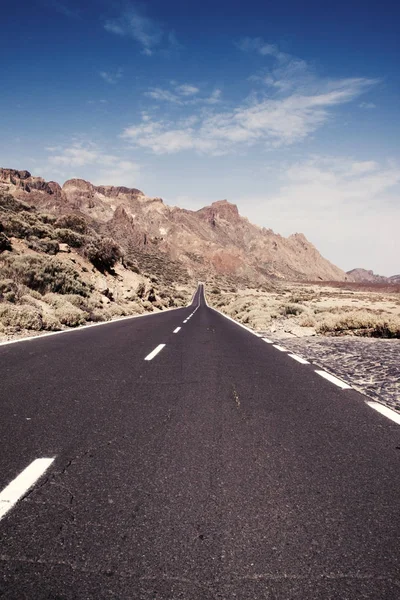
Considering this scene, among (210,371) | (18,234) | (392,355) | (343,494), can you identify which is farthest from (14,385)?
(18,234)

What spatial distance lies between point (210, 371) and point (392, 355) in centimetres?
481

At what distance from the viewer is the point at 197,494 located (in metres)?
2.69

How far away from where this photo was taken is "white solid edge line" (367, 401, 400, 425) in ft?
14.6

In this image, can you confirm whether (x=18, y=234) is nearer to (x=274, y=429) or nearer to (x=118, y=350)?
(x=118, y=350)

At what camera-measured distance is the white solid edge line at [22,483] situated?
7.97 feet

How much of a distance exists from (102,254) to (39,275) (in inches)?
532

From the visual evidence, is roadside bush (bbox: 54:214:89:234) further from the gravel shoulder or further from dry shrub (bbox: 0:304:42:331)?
the gravel shoulder

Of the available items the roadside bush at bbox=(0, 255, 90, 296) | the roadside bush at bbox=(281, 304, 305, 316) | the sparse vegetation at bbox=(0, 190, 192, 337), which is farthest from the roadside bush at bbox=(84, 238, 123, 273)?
the roadside bush at bbox=(281, 304, 305, 316)

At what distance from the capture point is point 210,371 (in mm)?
6949

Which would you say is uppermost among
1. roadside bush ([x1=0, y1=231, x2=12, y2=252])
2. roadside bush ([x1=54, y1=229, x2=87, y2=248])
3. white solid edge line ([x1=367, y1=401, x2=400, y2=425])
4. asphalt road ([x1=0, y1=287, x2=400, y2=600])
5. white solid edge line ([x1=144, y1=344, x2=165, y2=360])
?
roadside bush ([x1=54, y1=229, x2=87, y2=248])

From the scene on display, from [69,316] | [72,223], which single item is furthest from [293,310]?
[72,223]

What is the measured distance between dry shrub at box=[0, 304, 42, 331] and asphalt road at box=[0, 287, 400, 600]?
21.8 ft

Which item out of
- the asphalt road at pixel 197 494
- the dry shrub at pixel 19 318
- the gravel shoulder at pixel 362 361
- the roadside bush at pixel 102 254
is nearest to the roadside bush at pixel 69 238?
the roadside bush at pixel 102 254

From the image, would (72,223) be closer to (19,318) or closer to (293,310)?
(293,310)
